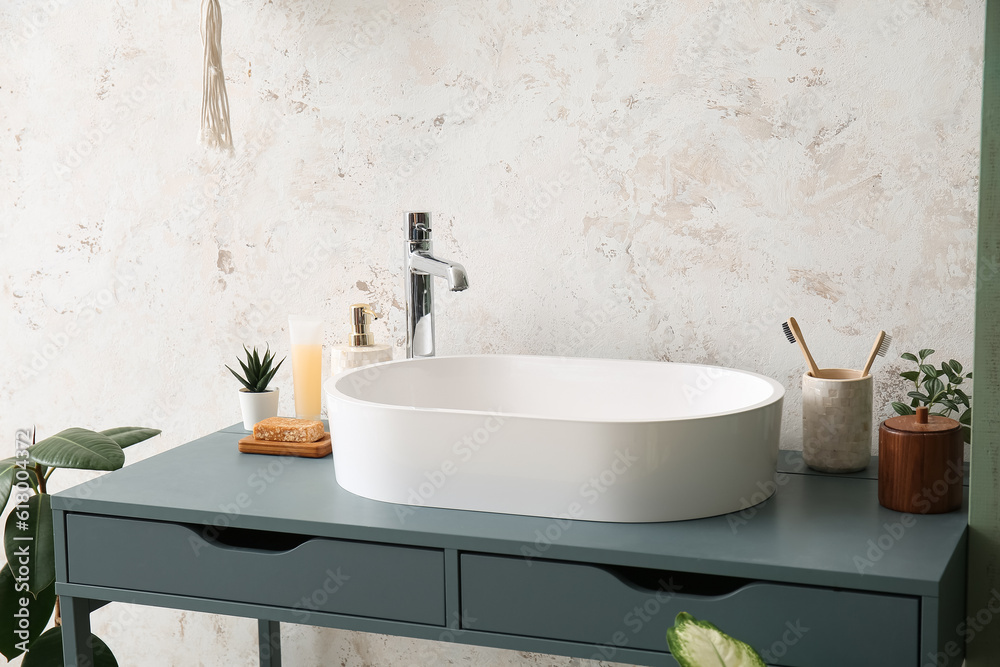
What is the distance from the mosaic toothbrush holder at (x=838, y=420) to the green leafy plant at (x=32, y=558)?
95cm

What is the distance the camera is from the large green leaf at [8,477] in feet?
4.42

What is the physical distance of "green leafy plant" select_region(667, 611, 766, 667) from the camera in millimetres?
776

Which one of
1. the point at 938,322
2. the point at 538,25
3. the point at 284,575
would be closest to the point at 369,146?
the point at 538,25

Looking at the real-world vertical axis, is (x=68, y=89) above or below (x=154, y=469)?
above

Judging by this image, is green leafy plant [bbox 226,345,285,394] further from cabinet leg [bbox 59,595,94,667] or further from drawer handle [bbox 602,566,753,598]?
drawer handle [bbox 602,566,753,598]

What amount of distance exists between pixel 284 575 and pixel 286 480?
0.50 feet

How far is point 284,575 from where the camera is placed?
0.99 meters

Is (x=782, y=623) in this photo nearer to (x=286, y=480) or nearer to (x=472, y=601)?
(x=472, y=601)

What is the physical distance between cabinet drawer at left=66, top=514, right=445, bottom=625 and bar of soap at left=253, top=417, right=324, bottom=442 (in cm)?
15

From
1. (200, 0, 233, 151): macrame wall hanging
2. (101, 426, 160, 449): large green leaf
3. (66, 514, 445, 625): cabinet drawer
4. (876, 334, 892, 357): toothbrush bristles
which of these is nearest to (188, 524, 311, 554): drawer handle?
(66, 514, 445, 625): cabinet drawer

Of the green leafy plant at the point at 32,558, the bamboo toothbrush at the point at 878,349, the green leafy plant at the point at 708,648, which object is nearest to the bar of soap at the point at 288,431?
the green leafy plant at the point at 32,558

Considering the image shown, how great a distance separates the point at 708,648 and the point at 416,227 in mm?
717

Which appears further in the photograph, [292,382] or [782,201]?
[292,382]

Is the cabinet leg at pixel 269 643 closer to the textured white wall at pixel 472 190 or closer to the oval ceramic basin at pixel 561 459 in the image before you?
the textured white wall at pixel 472 190
